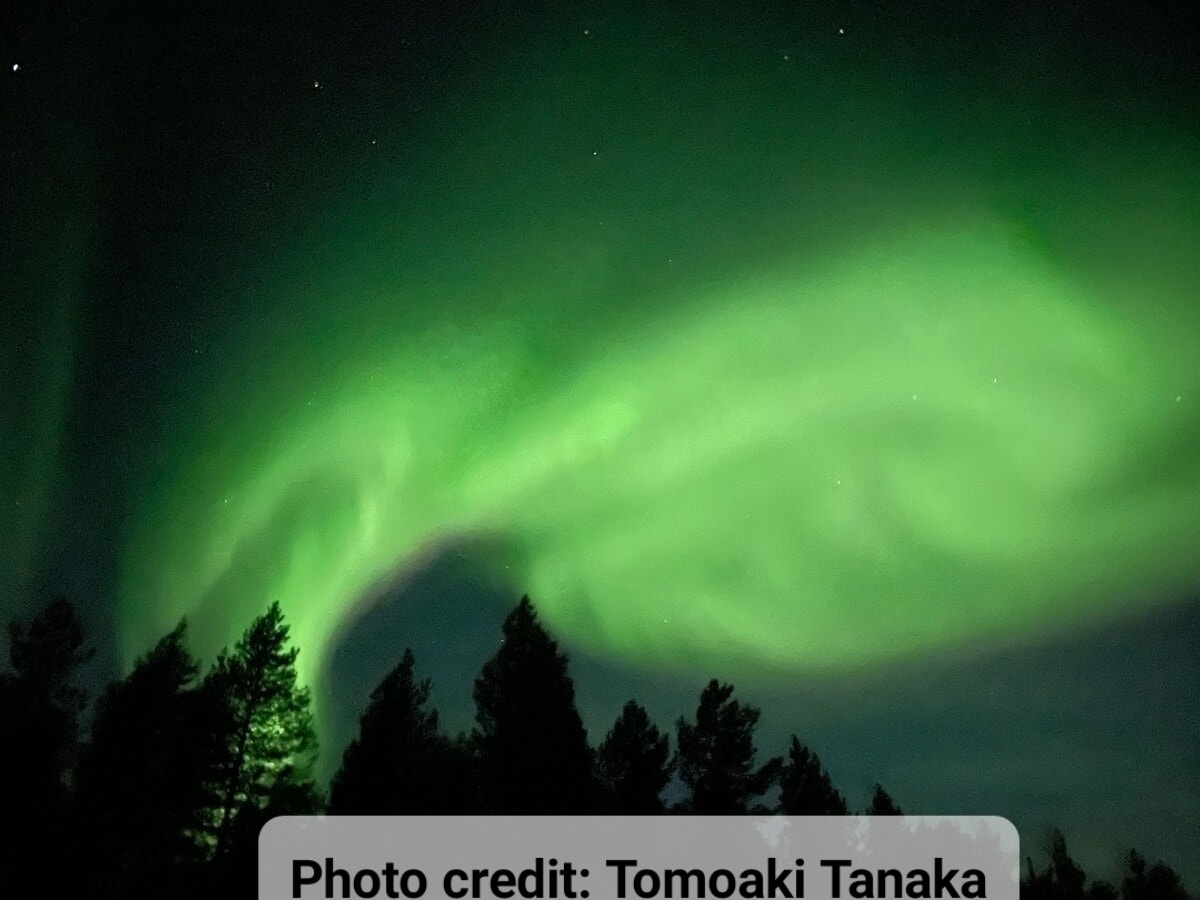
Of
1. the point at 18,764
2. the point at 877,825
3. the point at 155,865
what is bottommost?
the point at 877,825

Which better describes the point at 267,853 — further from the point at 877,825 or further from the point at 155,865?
the point at 877,825

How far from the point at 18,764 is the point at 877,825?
35.6 metres

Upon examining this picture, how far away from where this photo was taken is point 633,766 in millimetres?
30797

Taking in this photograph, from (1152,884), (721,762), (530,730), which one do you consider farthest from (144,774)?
(1152,884)

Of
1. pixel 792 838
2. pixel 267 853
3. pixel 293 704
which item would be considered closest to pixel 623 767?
pixel 792 838

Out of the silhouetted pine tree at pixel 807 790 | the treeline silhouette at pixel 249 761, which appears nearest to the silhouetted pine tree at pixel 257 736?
the treeline silhouette at pixel 249 761

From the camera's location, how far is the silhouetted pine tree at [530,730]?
2583 centimetres

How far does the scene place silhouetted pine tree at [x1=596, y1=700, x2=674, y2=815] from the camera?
95.7ft

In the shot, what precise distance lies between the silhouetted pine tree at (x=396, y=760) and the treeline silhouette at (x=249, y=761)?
0.05 m

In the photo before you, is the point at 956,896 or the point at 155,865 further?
the point at 155,865

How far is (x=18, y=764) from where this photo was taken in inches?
945

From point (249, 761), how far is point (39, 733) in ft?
20.9

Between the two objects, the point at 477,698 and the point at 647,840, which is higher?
the point at 477,698

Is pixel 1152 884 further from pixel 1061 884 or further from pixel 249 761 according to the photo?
pixel 249 761
